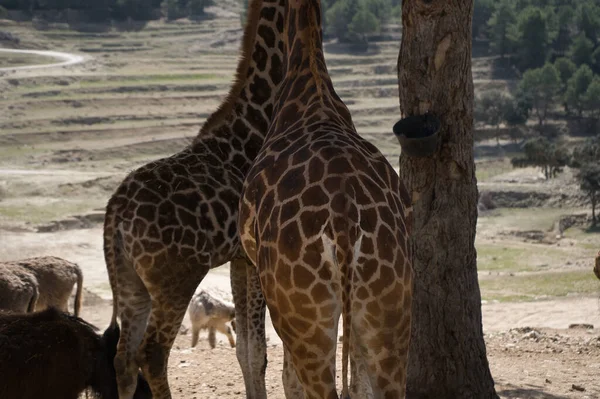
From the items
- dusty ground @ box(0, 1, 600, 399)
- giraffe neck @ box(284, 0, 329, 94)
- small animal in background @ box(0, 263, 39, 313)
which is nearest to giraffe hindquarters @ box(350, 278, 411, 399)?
giraffe neck @ box(284, 0, 329, 94)

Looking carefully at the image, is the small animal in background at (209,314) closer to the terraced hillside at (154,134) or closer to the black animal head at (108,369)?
the black animal head at (108,369)

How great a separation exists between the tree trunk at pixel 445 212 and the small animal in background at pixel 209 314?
6071 mm

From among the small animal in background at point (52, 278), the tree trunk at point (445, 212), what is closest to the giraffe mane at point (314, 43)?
the tree trunk at point (445, 212)

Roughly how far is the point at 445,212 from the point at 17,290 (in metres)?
4.86

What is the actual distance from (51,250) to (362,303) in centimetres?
1733

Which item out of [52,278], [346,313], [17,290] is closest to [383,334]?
[346,313]

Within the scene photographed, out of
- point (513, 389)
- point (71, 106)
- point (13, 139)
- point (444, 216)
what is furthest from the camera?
point (71, 106)

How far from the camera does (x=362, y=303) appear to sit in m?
4.25

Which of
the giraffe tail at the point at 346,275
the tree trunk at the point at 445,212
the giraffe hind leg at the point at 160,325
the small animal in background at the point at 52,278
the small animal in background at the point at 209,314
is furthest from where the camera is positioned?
the small animal in background at the point at 209,314

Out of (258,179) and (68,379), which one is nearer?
(258,179)

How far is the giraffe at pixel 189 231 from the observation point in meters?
6.01

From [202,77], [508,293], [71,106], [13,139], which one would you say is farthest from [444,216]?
[202,77]

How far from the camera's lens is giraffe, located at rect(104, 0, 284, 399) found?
601 centimetres

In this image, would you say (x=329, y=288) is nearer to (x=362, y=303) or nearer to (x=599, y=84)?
(x=362, y=303)
